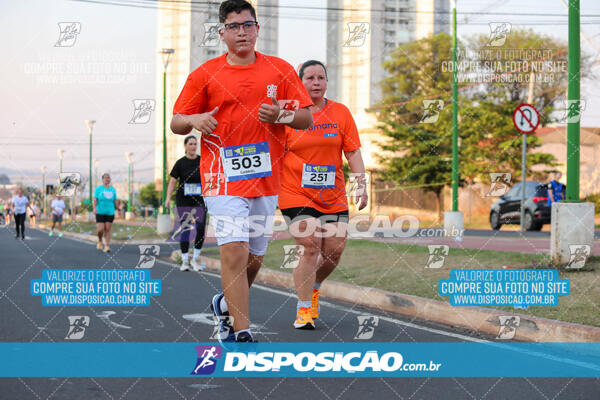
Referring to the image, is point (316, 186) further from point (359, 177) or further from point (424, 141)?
point (424, 141)

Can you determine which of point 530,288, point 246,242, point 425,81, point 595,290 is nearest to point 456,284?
→ point 530,288

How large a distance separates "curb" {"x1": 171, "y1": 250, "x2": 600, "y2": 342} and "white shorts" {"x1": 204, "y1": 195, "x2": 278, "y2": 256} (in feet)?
8.02

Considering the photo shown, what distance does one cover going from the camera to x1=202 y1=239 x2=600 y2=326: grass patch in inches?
235

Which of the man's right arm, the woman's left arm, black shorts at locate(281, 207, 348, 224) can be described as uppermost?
the man's right arm

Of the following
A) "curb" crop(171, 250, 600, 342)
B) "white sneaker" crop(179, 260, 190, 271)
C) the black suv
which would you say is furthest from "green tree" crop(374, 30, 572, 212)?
"curb" crop(171, 250, 600, 342)

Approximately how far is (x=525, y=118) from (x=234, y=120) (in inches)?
437

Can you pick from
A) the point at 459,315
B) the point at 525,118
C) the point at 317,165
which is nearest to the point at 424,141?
the point at 525,118

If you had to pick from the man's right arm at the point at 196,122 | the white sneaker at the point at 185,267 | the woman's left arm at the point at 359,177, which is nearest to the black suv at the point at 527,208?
the white sneaker at the point at 185,267

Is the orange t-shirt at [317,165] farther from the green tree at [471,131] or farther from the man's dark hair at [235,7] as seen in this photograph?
the green tree at [471,131]

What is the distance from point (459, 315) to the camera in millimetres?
6137

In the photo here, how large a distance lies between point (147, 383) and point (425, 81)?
39.9 meters

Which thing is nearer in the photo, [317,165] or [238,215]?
[238,215]

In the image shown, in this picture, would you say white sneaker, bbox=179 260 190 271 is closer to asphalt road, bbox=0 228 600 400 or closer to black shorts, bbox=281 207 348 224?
asphalt road, bbox=0 228 600 400

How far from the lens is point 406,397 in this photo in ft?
12.0
